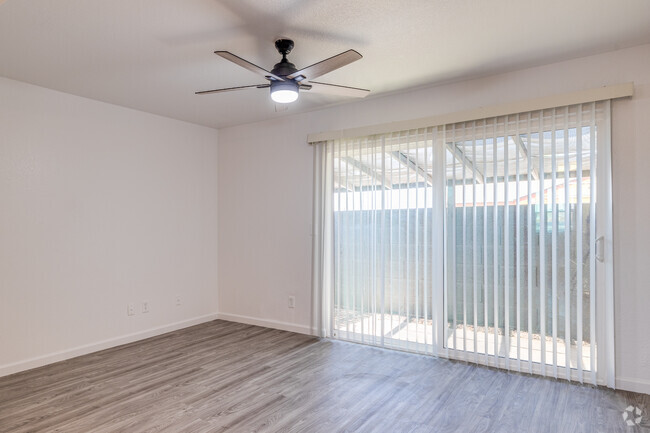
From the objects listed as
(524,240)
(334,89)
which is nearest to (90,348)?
(334,89)

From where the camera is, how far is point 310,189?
4.42 meters

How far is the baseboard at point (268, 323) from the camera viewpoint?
4.40 m

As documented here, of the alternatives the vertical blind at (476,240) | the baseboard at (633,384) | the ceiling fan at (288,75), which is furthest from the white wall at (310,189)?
the ceiling fan at (288,75)

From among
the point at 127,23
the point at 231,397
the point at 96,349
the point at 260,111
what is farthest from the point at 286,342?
the point at 127,23

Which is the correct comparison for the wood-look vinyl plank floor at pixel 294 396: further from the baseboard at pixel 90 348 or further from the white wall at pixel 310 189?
the white wall at pixel 310 189

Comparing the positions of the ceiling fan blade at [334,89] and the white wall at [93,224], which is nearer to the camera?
the ceiling fan blade at [334,89]

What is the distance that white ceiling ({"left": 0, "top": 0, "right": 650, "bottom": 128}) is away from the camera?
230 centimetres

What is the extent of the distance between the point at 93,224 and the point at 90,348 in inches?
48.1

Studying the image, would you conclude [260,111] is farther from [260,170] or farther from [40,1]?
[40,1]

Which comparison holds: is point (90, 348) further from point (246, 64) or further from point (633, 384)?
point (633, 384)

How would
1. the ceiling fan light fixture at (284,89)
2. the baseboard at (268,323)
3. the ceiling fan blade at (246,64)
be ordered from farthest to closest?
the baseboard at (268,323) < the ceiling fan light fixture at (284,89) < the ceiling fan blade at (246,64)

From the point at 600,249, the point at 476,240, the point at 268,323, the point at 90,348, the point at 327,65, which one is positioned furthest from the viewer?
the point at 268,323

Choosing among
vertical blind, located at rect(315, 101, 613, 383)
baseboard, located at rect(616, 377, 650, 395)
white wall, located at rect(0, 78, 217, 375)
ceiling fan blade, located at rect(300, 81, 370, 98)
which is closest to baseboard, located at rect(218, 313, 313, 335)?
white wall, located at rect(0, 78, 217, 375)

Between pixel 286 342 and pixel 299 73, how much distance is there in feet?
9.07
